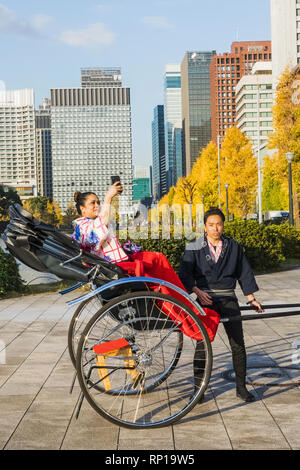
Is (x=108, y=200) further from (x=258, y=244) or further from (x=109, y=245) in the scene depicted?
(x=258, y=244)

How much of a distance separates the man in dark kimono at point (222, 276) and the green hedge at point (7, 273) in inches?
289

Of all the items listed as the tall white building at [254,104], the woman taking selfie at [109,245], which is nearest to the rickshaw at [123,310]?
the woman taking selfie at [109,245]

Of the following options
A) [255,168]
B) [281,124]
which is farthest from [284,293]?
[255,168]

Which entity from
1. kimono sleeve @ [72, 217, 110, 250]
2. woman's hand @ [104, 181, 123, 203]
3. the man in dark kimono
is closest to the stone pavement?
the man in dark kimono

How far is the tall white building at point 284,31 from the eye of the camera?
96.1 meters

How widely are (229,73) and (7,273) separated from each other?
16468 centimetres

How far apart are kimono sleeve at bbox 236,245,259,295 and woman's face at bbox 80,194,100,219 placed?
1287 mm

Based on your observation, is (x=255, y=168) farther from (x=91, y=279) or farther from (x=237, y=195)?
(x=91, y=279)

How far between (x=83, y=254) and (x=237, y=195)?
4603 cm

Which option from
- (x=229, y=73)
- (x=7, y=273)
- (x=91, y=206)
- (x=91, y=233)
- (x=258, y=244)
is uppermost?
(x=229, y=73)

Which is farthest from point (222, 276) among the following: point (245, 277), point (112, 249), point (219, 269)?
point (112, 249)

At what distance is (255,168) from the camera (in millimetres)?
48531

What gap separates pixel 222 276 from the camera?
4652 millimetres

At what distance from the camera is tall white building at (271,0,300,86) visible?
96062 millimetres
